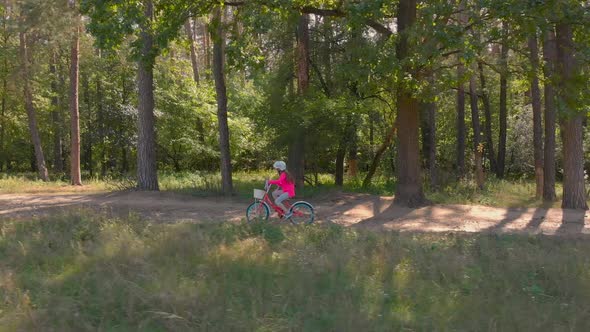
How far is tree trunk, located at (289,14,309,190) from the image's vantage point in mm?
19609

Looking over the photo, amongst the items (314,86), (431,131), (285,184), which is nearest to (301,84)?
(314,86)

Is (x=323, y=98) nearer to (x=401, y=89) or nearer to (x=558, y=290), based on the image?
(x=401, y=89)

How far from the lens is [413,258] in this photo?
7777 millimetres

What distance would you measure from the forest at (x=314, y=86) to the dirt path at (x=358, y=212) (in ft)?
3.69

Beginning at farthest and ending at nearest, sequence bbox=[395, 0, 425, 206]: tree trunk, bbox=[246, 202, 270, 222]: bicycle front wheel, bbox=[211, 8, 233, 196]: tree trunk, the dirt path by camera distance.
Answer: bbox=[211, 8, 233, 196]: tree trunk
bbox=[395, 0, 425, 206]: tree trunk
the dirt path
bbox=[246, 202, 270, 222]: bicycle front wheel

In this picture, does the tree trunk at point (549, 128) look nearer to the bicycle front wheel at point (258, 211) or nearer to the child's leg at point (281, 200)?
the child's leg at point (281, 200)

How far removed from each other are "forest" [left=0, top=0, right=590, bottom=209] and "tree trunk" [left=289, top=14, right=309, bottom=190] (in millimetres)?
73

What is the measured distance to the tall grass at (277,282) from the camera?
17.0 ft

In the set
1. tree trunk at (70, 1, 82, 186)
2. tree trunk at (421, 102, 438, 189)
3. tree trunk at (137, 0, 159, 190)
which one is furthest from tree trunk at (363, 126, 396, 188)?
tree trunk at (70, 1, 82, 186)

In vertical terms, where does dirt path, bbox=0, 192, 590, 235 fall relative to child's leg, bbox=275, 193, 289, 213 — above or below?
below

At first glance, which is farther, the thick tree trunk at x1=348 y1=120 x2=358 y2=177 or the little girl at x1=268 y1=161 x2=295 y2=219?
the thick tree trunk at x1=348 y1=120 x2=358 y2=177

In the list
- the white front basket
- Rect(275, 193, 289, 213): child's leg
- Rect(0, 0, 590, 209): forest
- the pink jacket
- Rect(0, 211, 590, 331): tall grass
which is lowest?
Rect(0, 211, 590, 331): tall grass

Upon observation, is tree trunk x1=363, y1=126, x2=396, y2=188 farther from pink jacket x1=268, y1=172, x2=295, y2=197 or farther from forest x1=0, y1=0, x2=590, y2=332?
pink jacket x1=268, y1=172, x2=295, y2=197

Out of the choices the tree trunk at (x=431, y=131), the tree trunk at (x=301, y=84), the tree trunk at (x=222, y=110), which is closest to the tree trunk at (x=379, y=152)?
the tree trunk at (x=431, y=131)
